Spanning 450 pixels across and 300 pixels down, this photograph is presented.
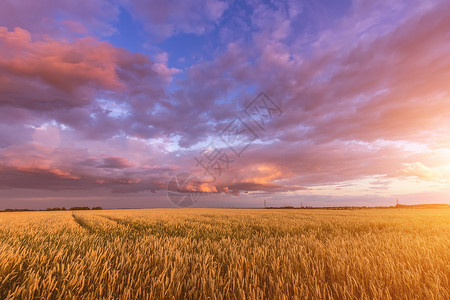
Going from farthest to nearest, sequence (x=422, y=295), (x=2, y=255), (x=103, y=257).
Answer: (x=103, y=257), (x=2, y=255), (x=422, y=295)

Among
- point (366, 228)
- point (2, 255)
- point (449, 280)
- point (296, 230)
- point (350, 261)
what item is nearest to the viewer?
point (2, 255)

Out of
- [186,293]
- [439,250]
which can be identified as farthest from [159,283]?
[439,250]

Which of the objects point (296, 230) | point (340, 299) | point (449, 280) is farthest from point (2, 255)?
point (296, 230)

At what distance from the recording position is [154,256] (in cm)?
338

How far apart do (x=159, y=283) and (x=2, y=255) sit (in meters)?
2.01

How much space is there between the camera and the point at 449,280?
2930 millimetres

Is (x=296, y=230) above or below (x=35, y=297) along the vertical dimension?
below

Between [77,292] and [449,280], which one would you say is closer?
[77,292]

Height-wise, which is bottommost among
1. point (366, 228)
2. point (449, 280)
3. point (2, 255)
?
point (366, 228)

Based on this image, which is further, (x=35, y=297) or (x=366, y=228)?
(x=366, y=228)

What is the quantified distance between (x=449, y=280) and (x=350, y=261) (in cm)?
110

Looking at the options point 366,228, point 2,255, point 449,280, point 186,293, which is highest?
point 2,255

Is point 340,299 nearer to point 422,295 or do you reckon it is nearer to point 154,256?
point 422,295

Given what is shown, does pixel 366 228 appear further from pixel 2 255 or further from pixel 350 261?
pixel 2 255
